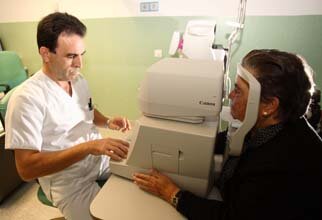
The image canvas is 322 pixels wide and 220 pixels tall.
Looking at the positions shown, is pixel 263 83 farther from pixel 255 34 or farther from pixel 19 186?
pixel 19 186

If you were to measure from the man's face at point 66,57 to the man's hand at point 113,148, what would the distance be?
44cm

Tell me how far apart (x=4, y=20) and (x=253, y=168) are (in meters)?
3.46

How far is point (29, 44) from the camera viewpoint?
3.11 m

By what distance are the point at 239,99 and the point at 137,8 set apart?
6.76ft

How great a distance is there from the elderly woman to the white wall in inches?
68.4

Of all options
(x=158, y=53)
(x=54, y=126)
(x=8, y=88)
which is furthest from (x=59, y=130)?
(x=8, y=88)

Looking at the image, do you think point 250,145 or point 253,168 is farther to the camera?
point 250,145

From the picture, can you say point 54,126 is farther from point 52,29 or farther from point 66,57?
point 52,29

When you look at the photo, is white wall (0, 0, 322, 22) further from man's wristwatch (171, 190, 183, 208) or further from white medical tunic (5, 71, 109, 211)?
man's wristwatch (171, 190, 183, 208)

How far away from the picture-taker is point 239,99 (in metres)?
0.86

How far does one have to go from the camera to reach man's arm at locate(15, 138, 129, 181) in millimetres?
974

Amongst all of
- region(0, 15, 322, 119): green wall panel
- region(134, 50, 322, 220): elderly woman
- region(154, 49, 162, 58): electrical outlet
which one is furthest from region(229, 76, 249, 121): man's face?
region(154, 49, 162, 58): electrical outlet

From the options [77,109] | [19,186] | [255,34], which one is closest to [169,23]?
[255,34]

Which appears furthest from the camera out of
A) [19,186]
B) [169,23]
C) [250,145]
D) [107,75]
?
[107,75]
